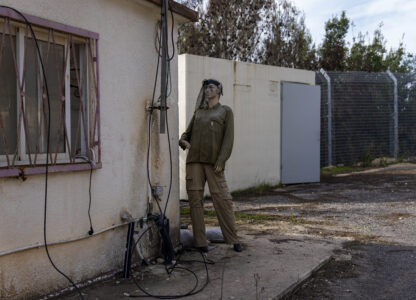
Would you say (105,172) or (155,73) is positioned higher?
(155,73)

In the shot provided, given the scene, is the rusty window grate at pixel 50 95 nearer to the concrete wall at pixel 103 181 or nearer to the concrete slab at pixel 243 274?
the concrete wall at pixel 103 181

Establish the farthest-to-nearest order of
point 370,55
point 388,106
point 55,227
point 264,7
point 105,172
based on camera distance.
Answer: point 370,55, point 264,7, point 388,106, point 105,172, point 55,227

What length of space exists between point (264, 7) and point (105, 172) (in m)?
14.2

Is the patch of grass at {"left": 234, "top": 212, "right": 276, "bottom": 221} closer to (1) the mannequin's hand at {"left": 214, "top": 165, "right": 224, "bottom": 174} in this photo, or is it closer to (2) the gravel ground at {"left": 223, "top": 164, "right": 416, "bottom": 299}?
(2) the gravel ground at {"left": 223, "top": 164, "right": 416, "bottom": 299}

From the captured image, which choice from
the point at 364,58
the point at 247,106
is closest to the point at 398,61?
the point at 364,58

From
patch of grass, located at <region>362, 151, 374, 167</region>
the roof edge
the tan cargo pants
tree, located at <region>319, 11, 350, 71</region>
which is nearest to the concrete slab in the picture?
the tan cargo pants

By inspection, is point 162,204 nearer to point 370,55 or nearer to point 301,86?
point 301,86

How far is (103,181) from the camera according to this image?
14.5 feet

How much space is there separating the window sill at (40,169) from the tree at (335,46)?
16.4 metres

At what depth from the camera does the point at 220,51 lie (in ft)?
54.6

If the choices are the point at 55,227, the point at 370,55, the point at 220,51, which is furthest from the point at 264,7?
the point at 55,227

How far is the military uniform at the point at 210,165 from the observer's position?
5.38 metres

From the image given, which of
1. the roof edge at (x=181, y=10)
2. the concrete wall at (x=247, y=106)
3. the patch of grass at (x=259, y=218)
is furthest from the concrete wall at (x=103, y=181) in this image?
the concrete wall at (x=247, y=106)

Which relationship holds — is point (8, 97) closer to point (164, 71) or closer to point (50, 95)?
point (50, 95)
